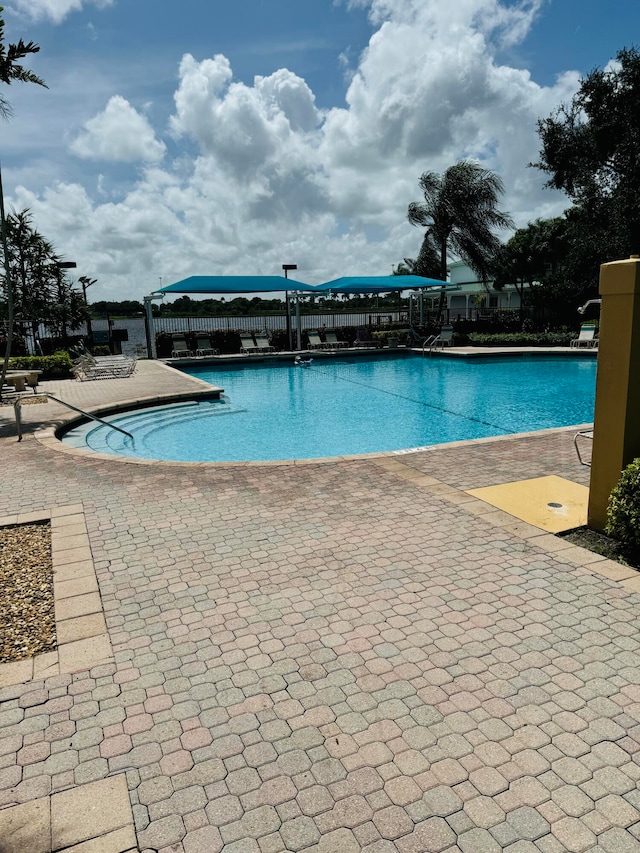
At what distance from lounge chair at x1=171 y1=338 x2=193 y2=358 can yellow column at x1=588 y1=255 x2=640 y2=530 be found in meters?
19.8

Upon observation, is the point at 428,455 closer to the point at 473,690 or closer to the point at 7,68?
the point at 473,690

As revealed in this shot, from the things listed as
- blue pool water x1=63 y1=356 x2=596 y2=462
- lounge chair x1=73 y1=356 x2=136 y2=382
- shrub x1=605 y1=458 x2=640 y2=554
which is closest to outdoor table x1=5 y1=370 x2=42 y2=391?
lounge chair x1=73 y1=356 x2=136 y2=382

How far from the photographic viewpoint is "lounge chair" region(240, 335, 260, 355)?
2303 centimetres

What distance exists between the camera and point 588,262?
78.0 feet

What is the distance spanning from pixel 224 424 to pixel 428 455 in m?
5.64

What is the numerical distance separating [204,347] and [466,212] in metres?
15.4

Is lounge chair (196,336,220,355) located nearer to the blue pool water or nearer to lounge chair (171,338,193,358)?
lounge chair (171,338,193,358)

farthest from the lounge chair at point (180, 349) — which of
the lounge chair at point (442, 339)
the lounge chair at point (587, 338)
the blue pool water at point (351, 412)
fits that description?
the lounge chair at point (587, 338)

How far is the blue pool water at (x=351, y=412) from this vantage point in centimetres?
995

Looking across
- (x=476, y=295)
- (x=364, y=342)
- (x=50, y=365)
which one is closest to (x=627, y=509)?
(x=50, y=365)

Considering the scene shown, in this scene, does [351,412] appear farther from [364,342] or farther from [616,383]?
[364,342]

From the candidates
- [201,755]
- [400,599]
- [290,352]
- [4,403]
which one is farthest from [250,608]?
[290,352]

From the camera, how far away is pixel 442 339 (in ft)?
77.0

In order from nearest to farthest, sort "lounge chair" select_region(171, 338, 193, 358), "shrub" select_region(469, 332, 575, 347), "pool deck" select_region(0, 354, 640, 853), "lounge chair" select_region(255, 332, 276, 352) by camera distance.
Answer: "pool deck" select_region(0, 354, 640, 853), "lounge chair" select_region(171, 338, 193, 358), "shrub" select_region(469, 332, 575, 347), "lounge chair" select_region(255, 332, 276, 352)
